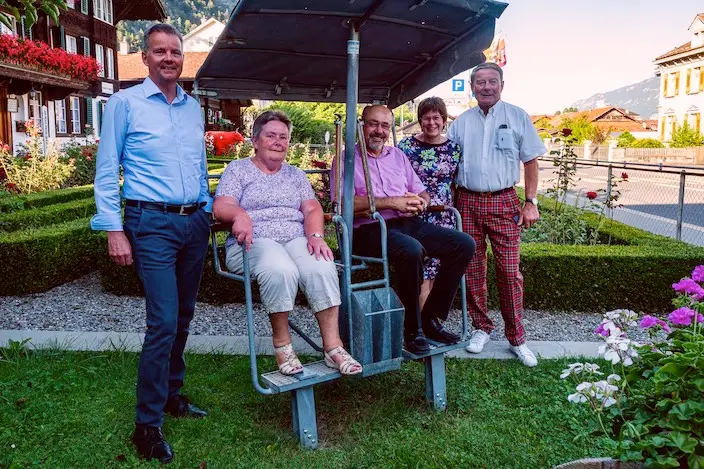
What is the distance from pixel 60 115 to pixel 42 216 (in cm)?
2316

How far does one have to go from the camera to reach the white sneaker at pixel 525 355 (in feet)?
15.0

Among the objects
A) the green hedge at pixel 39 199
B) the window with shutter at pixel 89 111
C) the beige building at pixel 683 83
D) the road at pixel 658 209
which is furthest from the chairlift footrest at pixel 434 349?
the beige building at pixel 683 83

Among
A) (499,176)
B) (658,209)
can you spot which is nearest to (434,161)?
(499,176)

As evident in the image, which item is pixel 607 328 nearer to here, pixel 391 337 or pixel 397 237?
pixel 391 337

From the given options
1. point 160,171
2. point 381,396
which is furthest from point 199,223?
point 381,396

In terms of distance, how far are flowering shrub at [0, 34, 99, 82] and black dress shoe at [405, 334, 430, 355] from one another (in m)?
17.3

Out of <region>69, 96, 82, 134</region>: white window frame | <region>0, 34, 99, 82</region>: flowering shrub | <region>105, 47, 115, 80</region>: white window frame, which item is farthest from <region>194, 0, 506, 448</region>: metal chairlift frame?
<region>105, 47, 115, 80</region>: white window frame

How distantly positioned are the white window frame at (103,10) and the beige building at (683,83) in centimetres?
3798

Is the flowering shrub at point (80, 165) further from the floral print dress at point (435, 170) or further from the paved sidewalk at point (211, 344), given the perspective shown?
the floral print dress at point (435, 170)

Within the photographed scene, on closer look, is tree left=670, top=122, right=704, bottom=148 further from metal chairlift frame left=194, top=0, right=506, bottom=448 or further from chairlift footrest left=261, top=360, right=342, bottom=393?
chairlift footrest left=261, top=360, right=342, bottom=393

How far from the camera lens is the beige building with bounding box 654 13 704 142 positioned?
46.2m

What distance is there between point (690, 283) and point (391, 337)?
5.06 feet

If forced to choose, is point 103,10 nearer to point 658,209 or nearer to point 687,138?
point 658,209

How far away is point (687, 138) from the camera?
4244cm
